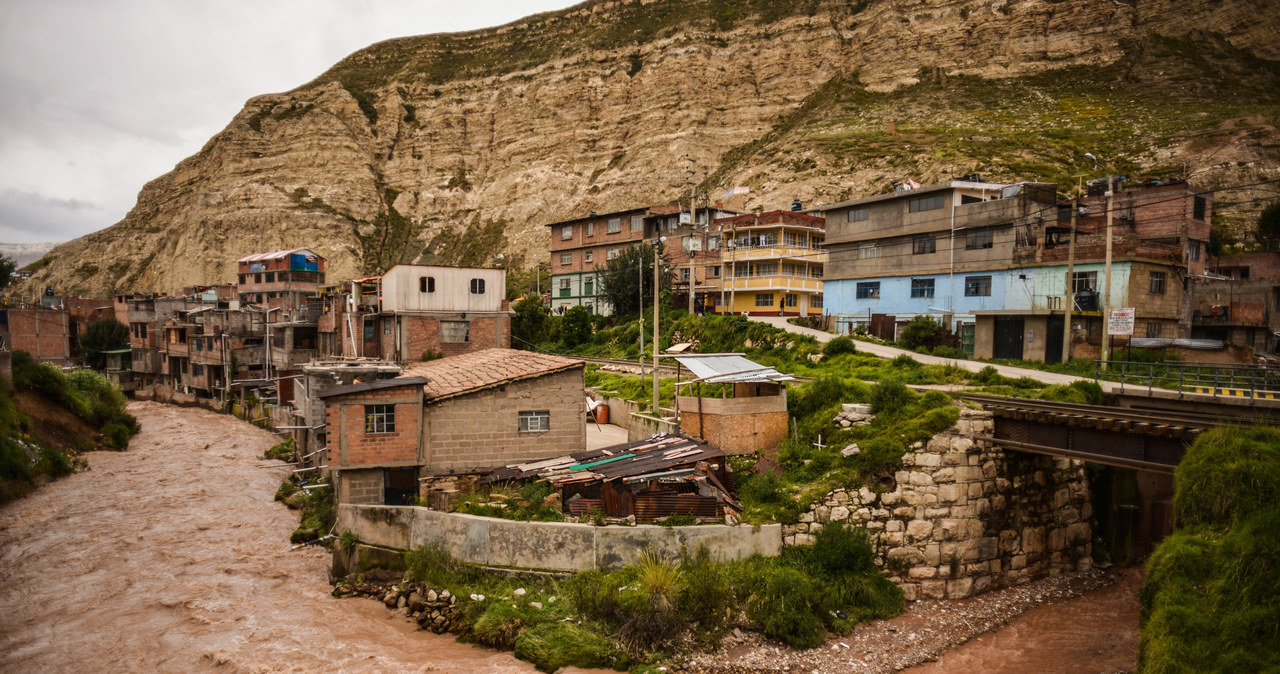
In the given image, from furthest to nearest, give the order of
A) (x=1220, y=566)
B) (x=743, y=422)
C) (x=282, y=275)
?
(x=282, y=275)
(x=743, y=422)
(x=1220, y=566)

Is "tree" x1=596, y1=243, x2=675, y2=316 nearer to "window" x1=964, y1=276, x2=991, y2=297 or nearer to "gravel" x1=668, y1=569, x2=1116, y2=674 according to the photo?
"window" x1=964, y1=276, x2=991, y2=297

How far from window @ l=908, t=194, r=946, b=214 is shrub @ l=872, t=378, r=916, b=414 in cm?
1881

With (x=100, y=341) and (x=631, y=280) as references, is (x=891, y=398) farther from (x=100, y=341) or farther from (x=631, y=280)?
(x=100, y=341)

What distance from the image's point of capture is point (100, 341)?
2341 inches

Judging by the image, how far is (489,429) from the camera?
1952 cm

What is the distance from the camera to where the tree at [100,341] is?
59.1m

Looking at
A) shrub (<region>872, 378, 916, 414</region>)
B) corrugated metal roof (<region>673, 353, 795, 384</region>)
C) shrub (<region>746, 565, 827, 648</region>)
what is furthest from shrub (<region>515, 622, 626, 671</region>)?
shrub (<region>872, 378, 916, 414</region>)

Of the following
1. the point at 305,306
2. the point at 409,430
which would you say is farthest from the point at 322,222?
the point at 409,430

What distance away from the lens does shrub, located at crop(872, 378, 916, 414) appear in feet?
60.2

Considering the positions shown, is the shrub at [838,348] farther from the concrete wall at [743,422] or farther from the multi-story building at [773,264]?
the multi-story building at [773,264]

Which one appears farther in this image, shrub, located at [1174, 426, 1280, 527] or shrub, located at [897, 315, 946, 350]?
shrub, located at [897, 315, 946, 350]

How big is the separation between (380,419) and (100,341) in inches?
2241

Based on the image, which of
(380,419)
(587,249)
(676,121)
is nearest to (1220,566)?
(380,419)

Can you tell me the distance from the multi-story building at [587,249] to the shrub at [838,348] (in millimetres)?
22787
